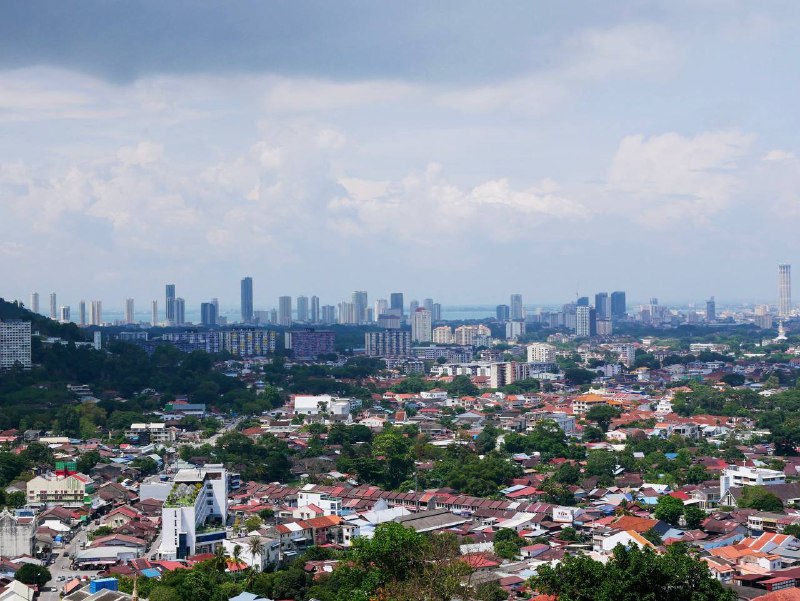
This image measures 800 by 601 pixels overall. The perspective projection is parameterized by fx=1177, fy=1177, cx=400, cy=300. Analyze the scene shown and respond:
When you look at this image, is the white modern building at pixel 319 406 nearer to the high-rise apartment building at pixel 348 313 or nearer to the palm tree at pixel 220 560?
the palm tree at pixel 220 560

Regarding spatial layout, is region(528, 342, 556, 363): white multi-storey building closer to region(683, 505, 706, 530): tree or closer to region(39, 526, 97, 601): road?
region(683, 505, 706, 530): tree

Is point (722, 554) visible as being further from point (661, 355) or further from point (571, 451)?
point (661, 355)

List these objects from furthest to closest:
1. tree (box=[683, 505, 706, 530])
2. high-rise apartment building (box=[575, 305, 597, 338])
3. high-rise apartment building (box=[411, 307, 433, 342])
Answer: high-rise apartment building (box=[575, 305, 597, 338]) → high-rise apartment building (box=[411, 307, 433, 342]) → tree (box=[683, 505, 706, 530])

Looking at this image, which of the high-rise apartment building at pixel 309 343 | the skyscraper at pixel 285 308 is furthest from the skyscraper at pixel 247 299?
the high-rise apartment building at pixel 309 343

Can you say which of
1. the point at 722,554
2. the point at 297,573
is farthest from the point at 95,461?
the point at 722,554

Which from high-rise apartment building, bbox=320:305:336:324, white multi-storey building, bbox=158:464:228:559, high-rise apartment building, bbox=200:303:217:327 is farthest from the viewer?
high-rise apartment building, bbox=320:305:336:324

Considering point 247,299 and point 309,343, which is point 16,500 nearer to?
point 309,343

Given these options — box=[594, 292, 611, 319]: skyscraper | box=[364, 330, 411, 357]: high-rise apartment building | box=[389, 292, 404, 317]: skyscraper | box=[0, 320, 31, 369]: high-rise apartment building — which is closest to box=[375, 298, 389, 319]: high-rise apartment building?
box=[389, 292, 404, 317]: skyscraper
